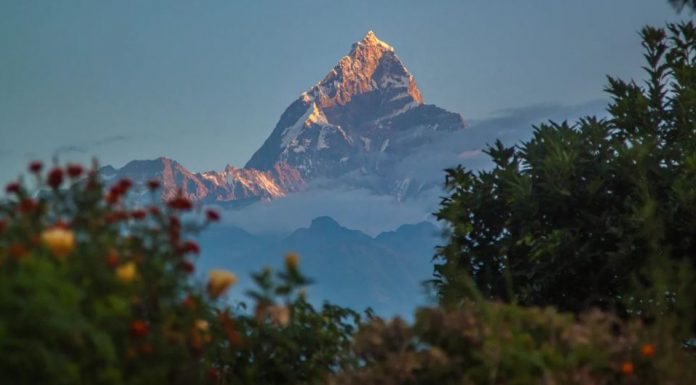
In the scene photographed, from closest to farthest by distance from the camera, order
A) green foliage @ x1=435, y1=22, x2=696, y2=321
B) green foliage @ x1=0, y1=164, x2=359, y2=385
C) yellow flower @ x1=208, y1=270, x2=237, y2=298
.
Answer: green foliage @ x1=0, y1=164, x2=359, y2=385 < yellow flower @ x1=208, y1=270, x2=237, y2=298 < green foliage @ x1=435, y1=22, x2=696, y2=321

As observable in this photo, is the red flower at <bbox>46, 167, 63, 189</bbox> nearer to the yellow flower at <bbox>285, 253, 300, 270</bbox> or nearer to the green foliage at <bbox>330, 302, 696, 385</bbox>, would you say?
the yellow flower at <bbox>285, 253, 300, 270</bbox>

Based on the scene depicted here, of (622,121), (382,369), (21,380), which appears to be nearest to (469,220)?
(622,121)

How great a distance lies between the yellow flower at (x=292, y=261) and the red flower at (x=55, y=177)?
1.44 meters

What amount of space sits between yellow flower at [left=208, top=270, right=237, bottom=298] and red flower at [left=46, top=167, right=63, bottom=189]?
3.42 feet

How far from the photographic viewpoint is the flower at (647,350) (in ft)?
19.5

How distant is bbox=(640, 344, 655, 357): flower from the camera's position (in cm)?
594

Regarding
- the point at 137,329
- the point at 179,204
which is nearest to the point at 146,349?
the point at 137,329

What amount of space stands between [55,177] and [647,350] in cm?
398

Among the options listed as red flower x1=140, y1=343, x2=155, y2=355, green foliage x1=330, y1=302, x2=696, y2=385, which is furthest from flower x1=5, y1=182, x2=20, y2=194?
green foliage x1=330, y1=302, x2=696, y2=385

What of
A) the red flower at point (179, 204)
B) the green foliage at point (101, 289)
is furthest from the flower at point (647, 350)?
the red flower at point (179, 204)

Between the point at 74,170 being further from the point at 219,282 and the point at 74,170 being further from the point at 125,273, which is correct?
the point at 219,282

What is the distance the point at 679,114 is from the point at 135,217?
9193mm

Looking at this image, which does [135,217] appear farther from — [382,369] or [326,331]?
[326,331]

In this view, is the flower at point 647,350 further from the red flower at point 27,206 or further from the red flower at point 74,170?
the red flower at point 27,206
